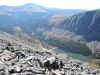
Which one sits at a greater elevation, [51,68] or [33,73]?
[33,73]

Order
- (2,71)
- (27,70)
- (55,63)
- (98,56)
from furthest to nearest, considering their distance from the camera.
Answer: (98,56), (55,63), (27,70), (2,71)

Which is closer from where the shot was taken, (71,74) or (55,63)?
(71,74)

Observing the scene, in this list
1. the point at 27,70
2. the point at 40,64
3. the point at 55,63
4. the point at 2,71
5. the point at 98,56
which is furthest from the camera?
the point at 98,56

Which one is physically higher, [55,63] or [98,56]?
[55,63]

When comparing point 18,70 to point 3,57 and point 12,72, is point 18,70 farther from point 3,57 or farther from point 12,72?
point 3,57

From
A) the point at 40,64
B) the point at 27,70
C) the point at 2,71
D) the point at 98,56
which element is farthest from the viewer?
the point at 98,56

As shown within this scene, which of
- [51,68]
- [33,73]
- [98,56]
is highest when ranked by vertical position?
[33,73]

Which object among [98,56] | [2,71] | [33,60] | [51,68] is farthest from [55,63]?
[98,56]

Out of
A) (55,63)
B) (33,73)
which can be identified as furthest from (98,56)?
(33,73)

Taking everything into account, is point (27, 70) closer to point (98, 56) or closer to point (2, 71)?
point (2, 71)
